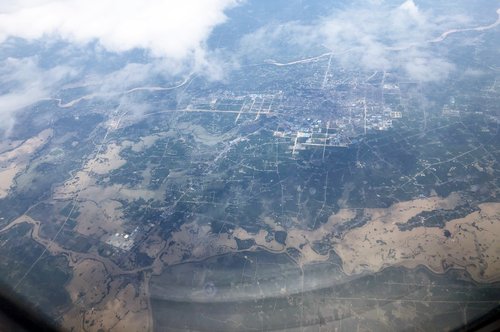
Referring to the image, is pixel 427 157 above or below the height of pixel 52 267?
above

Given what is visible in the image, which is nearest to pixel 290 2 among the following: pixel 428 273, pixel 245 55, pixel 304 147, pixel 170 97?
pixel 245 55

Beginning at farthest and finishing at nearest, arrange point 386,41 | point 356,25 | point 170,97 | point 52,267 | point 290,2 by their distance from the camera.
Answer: point 290,2, point 356,25, point 386,41, point 170,97, point 52,267

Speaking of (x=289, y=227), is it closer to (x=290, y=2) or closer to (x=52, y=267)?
(x=52, y=267)

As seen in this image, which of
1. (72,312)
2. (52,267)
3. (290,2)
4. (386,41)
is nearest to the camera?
(72,312)

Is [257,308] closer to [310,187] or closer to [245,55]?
[310,187]

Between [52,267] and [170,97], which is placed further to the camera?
[170,97]

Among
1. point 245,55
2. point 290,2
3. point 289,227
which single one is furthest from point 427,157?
point 290,2
